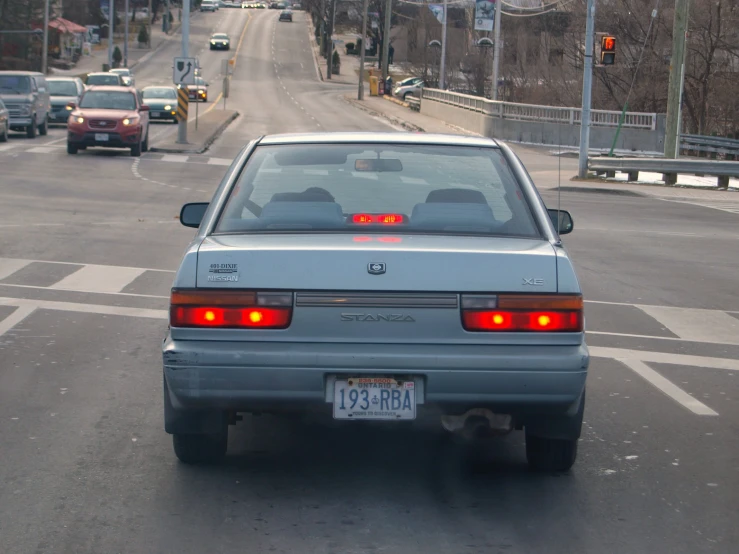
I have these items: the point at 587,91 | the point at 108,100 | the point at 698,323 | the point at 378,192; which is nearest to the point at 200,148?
the point at 108,100

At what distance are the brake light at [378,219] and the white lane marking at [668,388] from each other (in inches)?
105

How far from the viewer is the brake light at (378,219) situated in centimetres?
562

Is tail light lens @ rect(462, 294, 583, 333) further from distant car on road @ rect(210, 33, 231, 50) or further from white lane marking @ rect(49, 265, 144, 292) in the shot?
distant car on road @ rect(210, 33, 231, 50)

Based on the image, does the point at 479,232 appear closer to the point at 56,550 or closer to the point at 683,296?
the point at 56,550

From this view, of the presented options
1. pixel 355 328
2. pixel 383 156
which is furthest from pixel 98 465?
pixel 383 156

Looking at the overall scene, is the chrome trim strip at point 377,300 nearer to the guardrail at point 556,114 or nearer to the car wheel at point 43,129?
the car wheel at point 43,129

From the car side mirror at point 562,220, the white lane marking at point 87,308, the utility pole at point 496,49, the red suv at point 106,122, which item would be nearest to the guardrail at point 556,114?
the utility pole at point 496,49

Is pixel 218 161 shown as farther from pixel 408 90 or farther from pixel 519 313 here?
pixel 408 90

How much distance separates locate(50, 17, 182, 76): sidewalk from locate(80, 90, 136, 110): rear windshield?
49.5m

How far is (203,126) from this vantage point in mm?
43750

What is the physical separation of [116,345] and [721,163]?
75.7 feet

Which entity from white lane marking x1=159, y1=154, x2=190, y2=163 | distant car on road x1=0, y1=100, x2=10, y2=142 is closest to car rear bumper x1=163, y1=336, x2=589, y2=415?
white lane marking x1=159, y1=154, x2=190, y2=163

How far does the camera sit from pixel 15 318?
32.1 ft

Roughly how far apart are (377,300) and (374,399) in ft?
1.49
